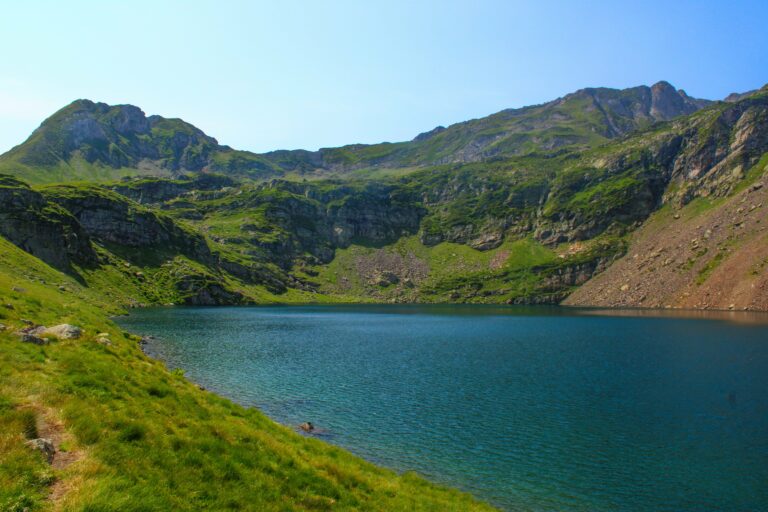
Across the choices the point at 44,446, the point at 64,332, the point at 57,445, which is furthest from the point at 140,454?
the point at 64,332

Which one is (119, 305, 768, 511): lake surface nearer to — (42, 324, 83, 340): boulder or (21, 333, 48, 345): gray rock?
(42, 324, 83, 340): boulder

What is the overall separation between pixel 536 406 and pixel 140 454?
141ft

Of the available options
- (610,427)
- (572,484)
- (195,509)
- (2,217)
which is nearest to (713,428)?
(610,427)

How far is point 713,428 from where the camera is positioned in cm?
4072

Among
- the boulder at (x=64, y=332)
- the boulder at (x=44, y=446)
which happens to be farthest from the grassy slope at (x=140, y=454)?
the boulder at (x=64, y=332)

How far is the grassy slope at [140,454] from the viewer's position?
1209cm

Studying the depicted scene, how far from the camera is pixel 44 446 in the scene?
1301 centimetres

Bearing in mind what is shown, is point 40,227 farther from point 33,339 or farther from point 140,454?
point 140,454

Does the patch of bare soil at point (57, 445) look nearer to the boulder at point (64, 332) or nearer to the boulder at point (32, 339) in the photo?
the boulder at point (32, 339)

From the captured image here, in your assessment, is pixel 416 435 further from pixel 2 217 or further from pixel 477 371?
pixel 2 217

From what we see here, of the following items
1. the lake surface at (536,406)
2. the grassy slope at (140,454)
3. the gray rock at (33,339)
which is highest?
the gray rock at (33,339)

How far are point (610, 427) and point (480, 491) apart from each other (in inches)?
791

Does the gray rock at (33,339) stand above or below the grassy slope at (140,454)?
Result: above

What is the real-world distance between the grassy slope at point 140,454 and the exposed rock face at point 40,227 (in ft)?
556
